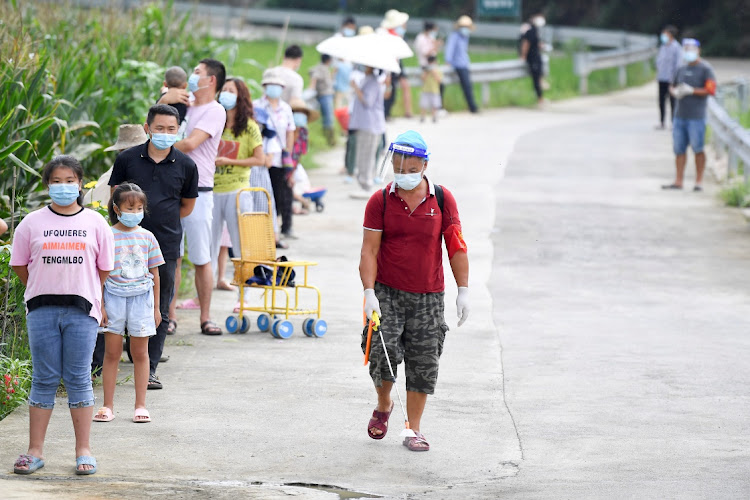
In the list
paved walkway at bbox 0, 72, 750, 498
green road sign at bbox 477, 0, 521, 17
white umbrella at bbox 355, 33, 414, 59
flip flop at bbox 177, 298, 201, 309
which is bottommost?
paved walkway at bbox 0, 72, 750, 498

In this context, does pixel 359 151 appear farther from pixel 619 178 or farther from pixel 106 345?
pixel 106 345

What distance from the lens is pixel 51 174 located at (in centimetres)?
638

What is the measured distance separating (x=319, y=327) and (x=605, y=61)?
23.6 m

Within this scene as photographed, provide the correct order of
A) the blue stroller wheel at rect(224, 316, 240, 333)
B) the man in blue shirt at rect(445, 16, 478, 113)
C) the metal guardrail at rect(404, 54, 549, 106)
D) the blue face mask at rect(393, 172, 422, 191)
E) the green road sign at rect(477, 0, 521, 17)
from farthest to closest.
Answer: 1. the green road sign at rect(477, 0, 521, 17)
2. the metal guardrail at rect(404, 54, 549, 106)
3. the man in blue shirt at rect(445, 16, 478, 113)
4. the blue stroller wheel at rect(224, 316, 240, 333)
5. the blue face mask at rect(393, 172, 422, 191)

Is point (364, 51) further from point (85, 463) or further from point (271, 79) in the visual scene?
point (85, 463)

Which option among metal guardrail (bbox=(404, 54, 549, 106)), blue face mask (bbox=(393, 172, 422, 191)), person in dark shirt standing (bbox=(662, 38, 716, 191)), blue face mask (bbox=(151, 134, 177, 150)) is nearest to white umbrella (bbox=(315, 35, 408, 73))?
person in dark shirt standing (bbox=(662, 38, 716, 191))

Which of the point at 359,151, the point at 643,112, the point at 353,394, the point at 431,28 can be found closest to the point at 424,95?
the point at 431,28

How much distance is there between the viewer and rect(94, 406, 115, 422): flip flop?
7.42 m

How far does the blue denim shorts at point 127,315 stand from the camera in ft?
24.3

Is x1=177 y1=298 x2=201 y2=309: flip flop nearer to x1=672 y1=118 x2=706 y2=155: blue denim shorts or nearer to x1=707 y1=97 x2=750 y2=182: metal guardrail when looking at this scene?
x1=707 y1=97 x2=750 y2=182: metal guardrail

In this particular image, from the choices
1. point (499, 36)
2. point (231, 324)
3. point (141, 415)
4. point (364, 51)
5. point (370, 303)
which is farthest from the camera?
point (499, 36)

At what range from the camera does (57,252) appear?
6.38m

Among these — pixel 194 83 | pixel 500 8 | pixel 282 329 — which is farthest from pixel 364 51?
pixel 500 8

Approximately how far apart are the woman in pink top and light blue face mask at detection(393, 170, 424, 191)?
160cm
